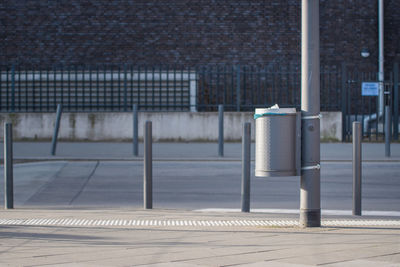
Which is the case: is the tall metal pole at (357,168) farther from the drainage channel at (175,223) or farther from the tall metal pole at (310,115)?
the tall metal pole at (310,115)

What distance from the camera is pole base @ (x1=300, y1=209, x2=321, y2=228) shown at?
20.9 feet

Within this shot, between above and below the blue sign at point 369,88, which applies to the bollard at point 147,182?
below

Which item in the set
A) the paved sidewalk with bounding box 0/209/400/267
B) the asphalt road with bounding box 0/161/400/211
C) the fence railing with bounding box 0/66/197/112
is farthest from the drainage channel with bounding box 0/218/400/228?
the fence railing with bounding box 0/66/197/112

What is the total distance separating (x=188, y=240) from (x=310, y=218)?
1295mm

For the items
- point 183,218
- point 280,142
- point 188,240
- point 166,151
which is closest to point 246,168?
point 183,218

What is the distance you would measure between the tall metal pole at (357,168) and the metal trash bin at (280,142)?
4.57 feet

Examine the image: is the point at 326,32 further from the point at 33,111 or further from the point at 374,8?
the point at 33,111

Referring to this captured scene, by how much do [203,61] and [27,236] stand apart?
681 inches

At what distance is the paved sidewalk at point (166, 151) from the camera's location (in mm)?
13117

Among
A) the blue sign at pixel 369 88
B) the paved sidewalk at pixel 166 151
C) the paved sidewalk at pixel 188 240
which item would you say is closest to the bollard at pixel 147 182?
the paved sidewalk at pixel 188 240

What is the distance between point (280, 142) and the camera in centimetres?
632

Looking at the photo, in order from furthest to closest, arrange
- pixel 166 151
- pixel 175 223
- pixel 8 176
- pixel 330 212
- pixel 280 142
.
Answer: pixel 166 151 → pixel 8 176 → pixel 330 212 → pixel 175 223 → pixel 280 142

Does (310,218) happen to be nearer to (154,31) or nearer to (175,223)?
(175,223)

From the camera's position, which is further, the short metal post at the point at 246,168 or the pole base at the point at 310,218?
the short metal post at the point at 246,168
